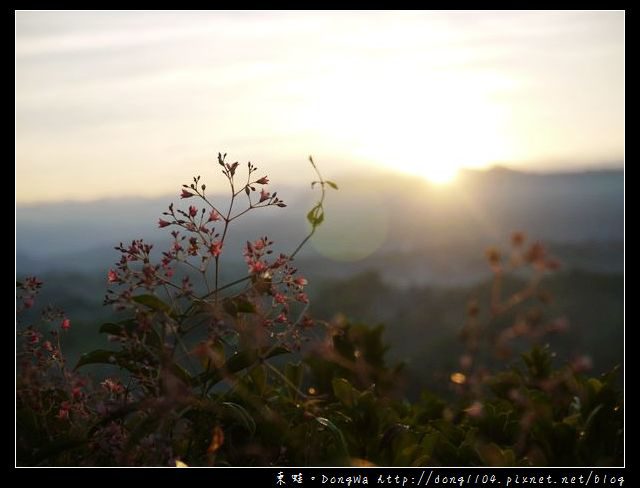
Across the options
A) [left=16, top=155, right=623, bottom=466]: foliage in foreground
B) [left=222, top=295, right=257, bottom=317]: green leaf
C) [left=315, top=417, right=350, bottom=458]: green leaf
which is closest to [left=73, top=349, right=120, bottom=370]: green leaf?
[left=16, top=155, right=623, bottom=466]: foliage in foreground

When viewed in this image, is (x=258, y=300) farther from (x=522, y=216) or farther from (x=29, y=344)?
(x=522, y=216)

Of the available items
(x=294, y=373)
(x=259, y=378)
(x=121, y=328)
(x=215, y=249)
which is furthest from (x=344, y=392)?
(x=121, y=328)

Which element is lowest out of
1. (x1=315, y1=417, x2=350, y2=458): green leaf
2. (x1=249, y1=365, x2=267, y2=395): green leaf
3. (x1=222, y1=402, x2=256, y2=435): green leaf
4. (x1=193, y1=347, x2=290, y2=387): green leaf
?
(x1=315, y1=417, x2=350, y2=458): green leaf

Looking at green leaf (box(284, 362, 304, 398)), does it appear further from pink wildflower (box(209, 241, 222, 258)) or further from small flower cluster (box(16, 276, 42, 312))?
small flower cluster (box(16, 276, 42, 312))

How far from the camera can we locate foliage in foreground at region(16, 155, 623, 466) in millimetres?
3062

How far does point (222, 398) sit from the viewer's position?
3.29 meters

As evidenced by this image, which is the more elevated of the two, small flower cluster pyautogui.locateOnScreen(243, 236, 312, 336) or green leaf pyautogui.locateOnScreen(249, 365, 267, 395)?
small flower cluster pyautogui.locateOnScreen(243, 236, 312, 336)

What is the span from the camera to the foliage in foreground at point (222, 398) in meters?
3.06

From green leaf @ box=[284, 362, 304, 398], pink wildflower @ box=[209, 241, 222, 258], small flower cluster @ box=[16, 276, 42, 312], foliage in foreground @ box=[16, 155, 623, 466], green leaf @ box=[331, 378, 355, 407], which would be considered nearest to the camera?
foliage in foreground @ box=[16, 155, 623, 466]

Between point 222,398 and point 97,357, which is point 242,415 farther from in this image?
point 97,357

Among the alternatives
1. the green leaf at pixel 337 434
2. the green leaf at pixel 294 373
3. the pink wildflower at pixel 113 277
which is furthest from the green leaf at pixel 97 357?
the green leaf at pixel 294 373

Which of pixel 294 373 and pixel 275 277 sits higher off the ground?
pixel 275 277
